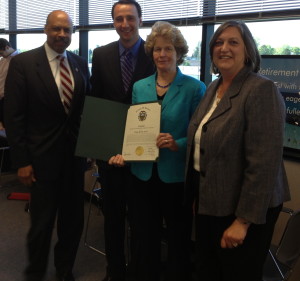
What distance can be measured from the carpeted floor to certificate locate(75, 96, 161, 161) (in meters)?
1.18

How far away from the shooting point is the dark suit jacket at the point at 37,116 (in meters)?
2.09

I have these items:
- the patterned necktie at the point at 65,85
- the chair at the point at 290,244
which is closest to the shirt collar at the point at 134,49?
the patterned necktie at the point at 65,85

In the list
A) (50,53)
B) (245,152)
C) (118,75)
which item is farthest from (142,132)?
(50,53)

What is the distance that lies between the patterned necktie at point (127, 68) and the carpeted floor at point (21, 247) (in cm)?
152

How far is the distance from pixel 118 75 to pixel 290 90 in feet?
4.09

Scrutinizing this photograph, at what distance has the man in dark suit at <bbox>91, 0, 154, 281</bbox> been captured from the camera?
2.09 metres

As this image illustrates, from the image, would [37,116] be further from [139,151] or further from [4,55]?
[4,55]

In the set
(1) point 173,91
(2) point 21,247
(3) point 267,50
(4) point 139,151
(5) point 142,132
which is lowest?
(2) point 21,247

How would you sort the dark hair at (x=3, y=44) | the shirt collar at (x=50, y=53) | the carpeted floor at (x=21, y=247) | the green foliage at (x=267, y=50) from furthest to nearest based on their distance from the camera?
the dark hair at (x=3, y=44)
the green foliage at (x=267, y=50)
the carpeted floor at (x=21, y=247)
the shirt collar at (x=50, y=53)

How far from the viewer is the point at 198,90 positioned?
1799 mm

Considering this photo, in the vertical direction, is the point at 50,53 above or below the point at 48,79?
above

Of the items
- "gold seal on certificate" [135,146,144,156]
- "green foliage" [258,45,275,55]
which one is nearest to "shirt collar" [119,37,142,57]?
"gold seal on certificate" [135,146,144,156]

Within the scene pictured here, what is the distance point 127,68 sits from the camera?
84.4 inches

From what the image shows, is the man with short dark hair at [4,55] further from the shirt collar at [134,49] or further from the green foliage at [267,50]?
the green foliage at [267,50]
